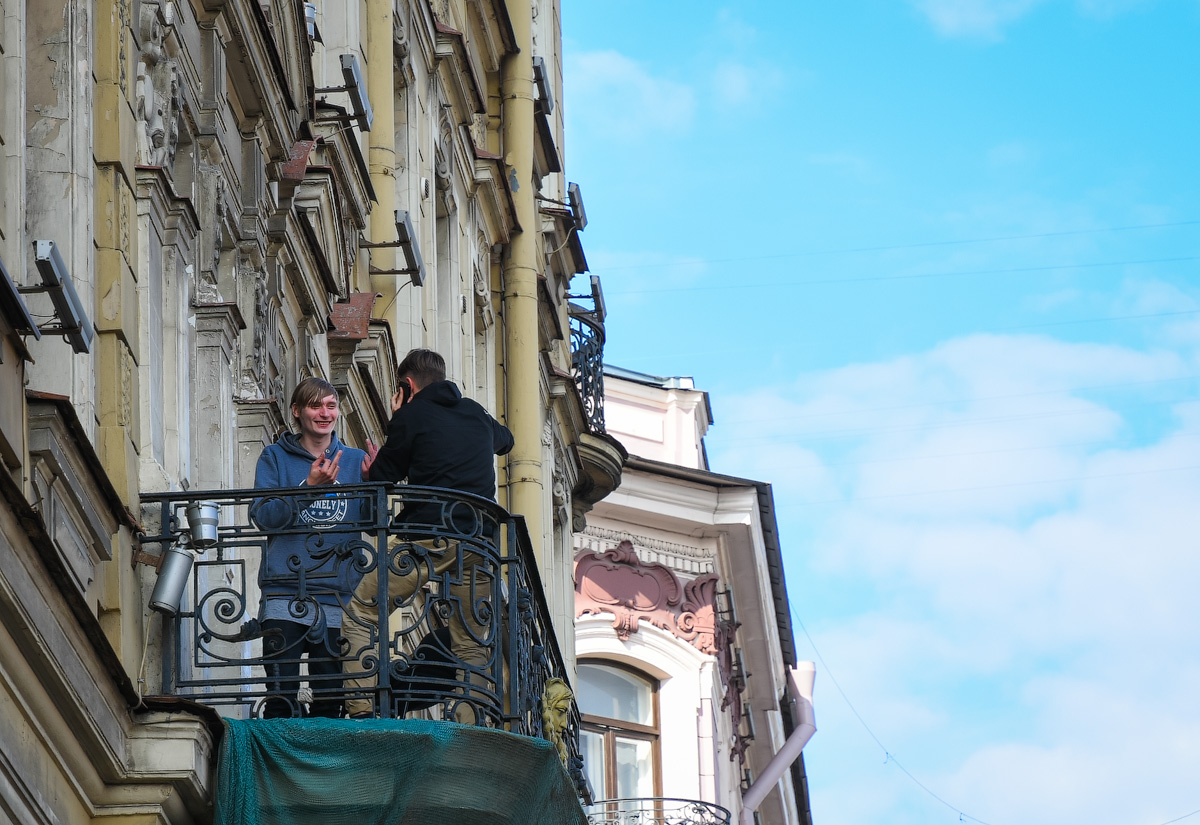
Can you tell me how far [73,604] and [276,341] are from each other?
4399mm

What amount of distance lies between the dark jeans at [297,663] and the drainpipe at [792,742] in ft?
67.1

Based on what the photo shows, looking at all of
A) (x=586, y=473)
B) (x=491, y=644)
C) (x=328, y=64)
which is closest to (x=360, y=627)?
(x=491, y=644)

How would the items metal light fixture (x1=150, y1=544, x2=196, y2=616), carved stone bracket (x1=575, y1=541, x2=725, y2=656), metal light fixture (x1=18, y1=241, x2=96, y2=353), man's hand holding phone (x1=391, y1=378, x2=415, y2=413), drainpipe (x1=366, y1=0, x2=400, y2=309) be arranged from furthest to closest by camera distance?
Result: carved stone bracket (x1=575, y1=541, x2=725, y2=656) < drainpipe (x1=366, y1=0, x2=400, y2=309) < man's hand holding phone (x1=391, y1=378, x2=415, y2=413) < metal light fixture (x1=150, y1=544, x2=196, y2=616) < metal light fixture (x1=18, y1=241, x2=96, y2=353)

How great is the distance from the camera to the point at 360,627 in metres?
9.92

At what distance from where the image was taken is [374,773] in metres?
9.36

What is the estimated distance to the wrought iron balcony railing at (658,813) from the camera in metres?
25.3

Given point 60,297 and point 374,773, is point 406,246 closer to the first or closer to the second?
point 374,773

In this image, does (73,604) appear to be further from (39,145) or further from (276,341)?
(276,341)

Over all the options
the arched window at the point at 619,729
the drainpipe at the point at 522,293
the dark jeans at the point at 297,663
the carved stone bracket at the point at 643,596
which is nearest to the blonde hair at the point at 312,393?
the dark jeans at the point at 297,663

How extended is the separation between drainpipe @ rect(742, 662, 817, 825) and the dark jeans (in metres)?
20.5

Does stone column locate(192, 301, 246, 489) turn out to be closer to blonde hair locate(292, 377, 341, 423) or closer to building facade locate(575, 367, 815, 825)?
blonde hair locate(292, 377, 341, 423)

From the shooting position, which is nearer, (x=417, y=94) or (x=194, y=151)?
(x=194, y=151)

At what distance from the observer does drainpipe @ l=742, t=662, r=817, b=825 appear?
30781 mm

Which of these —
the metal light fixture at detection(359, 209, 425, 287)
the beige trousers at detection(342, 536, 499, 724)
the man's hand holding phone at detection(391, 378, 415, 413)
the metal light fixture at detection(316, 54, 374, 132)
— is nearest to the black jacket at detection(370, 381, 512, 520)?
the man's hand holding phone at detection(391, 378, 415, 413)
